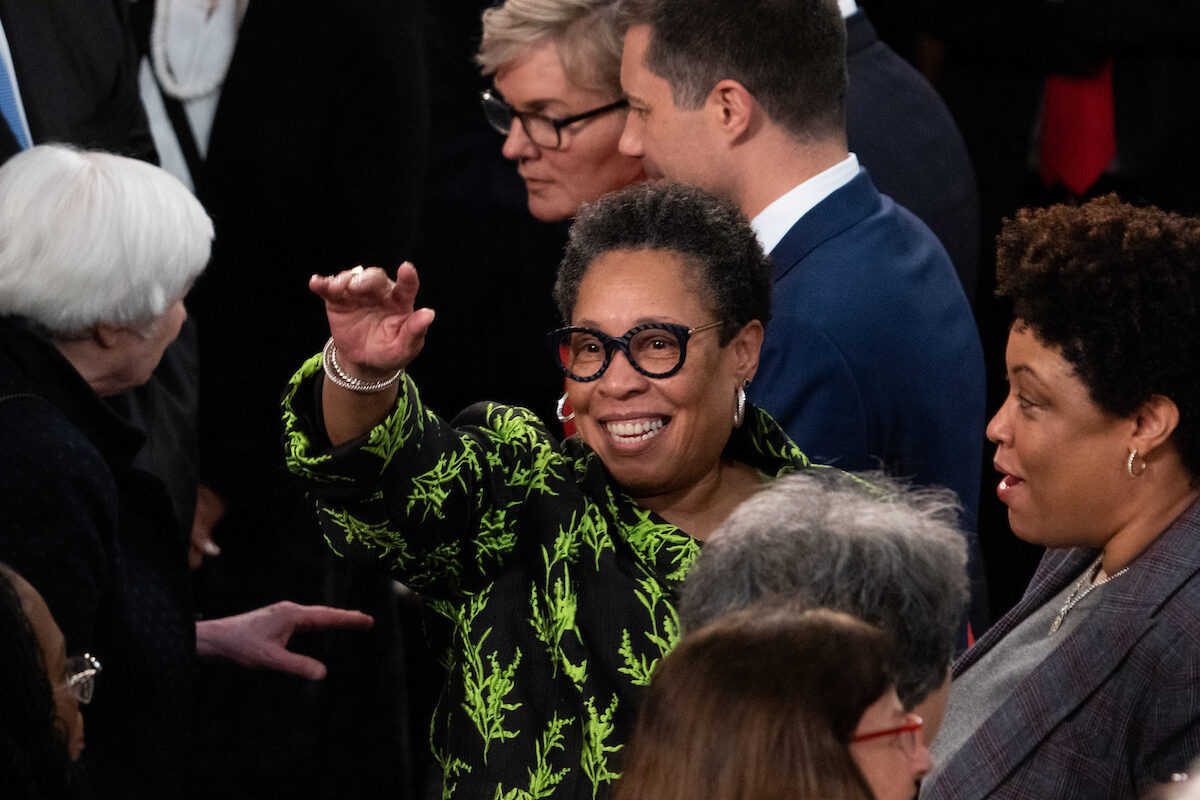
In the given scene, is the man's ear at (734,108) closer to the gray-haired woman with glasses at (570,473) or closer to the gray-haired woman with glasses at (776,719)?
the gray-haired woman with glasses at (570,473)

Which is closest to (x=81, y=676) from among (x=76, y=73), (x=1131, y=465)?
(x=1131, y=465)

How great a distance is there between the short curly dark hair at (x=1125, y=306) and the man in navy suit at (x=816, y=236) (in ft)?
1.34

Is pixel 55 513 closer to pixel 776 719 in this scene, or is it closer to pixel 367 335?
pixel 367 335

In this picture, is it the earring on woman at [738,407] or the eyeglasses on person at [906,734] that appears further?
the earring on woman at [738,407]

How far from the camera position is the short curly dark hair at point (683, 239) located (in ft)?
7.30

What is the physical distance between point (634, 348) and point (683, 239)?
0.17 metres

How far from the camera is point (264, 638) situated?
3.12 metres

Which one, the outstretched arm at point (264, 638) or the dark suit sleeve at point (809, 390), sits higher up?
the dark suit sleeve at point (809, 390)

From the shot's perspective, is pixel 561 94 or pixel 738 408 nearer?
pixel 738 408

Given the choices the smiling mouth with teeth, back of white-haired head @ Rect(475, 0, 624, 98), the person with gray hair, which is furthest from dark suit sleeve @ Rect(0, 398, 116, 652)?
back of white-haired head @ Rect(475, 0, 624, 98)

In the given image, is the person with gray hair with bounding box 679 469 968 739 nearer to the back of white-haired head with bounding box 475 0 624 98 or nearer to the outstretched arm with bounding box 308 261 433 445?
the outstretched arm with bounding box 308 261 433 445

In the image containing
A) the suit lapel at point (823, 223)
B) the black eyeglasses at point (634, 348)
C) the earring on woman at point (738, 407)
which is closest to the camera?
the black eyeglasses at point (634, 348)

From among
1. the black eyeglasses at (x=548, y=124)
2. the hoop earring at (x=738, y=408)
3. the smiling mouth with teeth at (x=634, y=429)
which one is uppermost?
the black eyeglasses at (x=548, y=124)

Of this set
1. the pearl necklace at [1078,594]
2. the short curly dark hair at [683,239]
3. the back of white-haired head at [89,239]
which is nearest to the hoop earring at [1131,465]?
the pearl necklace at [1078,594]
